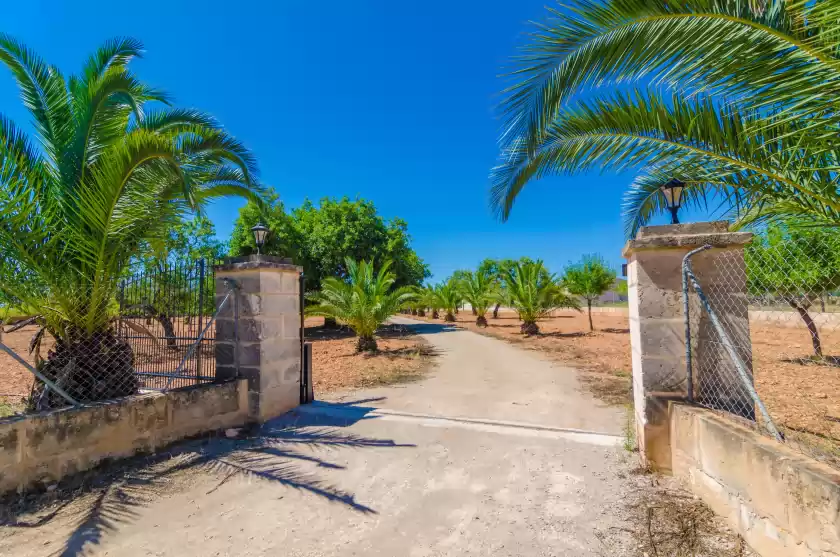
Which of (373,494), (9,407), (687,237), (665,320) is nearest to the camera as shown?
(373,494)

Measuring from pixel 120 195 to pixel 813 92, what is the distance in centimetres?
624

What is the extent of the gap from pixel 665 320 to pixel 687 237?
0.76m

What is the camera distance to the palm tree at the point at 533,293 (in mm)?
17422

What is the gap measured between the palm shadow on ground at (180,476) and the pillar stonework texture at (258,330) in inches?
16.5

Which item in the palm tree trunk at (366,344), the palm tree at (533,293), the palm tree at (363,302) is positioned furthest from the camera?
the palm tree at (533,293)

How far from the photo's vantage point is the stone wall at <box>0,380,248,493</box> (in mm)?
3287

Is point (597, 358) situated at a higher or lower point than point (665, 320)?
lower

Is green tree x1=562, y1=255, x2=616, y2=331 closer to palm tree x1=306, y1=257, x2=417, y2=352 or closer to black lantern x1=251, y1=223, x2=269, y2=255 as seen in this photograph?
palm tree x1=306, y1=257, x2=417, y2=352

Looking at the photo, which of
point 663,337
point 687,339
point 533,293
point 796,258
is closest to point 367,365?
point 663,337

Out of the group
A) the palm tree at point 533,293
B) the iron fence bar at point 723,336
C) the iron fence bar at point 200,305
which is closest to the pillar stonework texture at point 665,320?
the iron fence bar at point 723,336

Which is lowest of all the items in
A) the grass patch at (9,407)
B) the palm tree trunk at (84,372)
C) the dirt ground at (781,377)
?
the dirt ground at (781,377)

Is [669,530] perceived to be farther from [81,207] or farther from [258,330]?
[81,207]

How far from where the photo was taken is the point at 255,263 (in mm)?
5086

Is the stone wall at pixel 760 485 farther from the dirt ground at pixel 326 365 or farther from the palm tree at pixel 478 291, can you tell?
the palm tree at pixel 478 291
